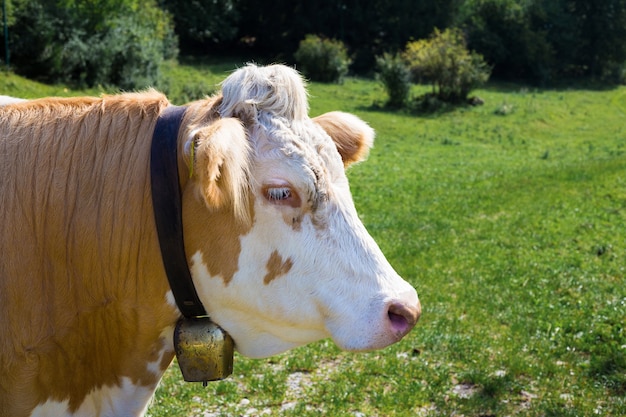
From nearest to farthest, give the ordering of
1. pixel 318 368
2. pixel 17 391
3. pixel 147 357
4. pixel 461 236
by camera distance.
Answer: pixel 17 391
pixel 147 357
pixel 318 368
pixel 461 236

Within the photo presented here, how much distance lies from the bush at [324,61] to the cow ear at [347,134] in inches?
1359

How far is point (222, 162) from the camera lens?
6.98 ft

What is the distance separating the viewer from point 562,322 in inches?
273

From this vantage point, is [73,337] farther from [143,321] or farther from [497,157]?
[497,157]

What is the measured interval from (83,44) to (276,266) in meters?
26.8

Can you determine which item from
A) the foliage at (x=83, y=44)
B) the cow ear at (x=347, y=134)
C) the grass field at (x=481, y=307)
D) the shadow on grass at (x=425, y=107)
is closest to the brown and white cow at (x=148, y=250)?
the cow ear at (x=347, y=134)

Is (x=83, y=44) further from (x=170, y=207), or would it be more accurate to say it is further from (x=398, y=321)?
(x=398, y=321)

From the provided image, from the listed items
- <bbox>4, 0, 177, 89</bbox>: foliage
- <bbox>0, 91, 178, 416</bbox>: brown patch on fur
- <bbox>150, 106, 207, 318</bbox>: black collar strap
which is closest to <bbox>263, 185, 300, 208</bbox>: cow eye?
<bbox>150, 106, 207, 318</bbox>: black collar strap

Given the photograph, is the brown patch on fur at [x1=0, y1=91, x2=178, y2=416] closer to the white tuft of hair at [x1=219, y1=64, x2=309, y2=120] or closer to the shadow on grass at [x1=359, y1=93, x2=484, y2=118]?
the white tuft of hair at [x1=219, y1=64, x2=309, y2=120]

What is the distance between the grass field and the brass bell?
2600mm

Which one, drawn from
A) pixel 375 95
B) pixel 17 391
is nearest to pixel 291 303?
pixel 17 391

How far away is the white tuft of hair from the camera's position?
240 centimetres

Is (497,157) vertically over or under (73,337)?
under

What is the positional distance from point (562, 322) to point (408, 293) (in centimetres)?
513
